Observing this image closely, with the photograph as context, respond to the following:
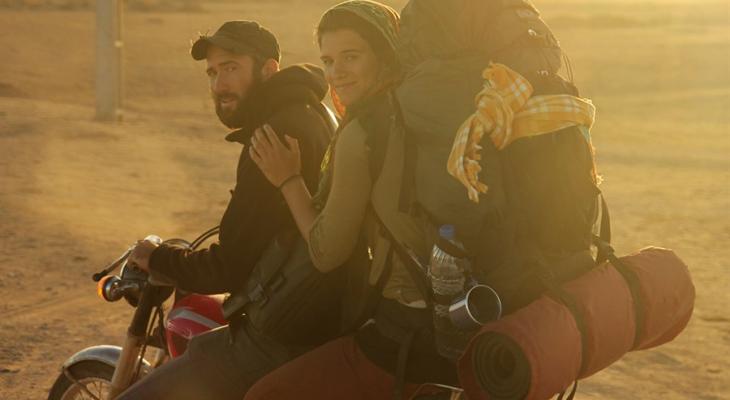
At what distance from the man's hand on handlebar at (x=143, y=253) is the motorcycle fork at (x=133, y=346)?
0.21 meters

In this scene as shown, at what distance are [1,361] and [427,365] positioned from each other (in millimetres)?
4311

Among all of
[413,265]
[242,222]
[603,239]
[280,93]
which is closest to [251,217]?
[242,222]

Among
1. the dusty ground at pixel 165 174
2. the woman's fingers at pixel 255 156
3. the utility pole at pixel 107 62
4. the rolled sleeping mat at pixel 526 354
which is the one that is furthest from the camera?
the utility pole at pixel 107 62

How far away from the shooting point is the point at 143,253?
3777 mm

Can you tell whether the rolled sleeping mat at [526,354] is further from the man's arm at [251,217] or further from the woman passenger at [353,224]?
the man's arm at [251,217]

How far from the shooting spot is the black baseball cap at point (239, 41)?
3.70m

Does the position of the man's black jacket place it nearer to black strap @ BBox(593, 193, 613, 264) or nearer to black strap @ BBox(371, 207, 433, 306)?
black strap @ BBox(371, 207, 433, 306)

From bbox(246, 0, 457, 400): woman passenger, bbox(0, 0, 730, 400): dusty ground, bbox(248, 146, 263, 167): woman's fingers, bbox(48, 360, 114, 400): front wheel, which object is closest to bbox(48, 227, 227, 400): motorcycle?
bbox(48, 360, 114, 400): front wheel

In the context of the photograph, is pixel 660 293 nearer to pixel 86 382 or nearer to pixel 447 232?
pixel 447 232

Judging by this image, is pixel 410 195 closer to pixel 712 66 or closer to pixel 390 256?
pixel 390 256

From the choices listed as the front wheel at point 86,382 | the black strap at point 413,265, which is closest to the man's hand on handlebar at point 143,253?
the front wheel at point 86,382

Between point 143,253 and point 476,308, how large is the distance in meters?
1.35

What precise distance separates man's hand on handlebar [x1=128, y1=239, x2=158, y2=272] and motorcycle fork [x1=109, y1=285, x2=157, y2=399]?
21 cm

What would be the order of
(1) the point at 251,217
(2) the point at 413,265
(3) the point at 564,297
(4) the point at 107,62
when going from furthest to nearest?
(4) the point at 107,62 < (1) the point at 251,217 < (2) the point at 413,265 < (3) the point at 564,297
